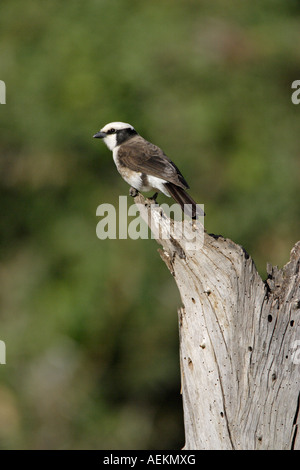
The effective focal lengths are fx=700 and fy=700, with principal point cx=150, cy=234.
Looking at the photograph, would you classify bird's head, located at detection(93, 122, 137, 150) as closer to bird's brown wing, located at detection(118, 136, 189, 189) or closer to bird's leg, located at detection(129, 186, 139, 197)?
bird's brown wing, located at detection(118, 136, 189, 189)

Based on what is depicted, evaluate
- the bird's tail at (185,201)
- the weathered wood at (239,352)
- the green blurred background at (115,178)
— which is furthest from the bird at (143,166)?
the green blurred background at (115,178)

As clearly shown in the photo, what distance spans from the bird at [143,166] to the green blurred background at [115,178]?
237 cm

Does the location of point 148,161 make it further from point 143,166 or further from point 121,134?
point 121,134

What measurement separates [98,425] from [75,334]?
1175mm

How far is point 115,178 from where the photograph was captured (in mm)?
9789

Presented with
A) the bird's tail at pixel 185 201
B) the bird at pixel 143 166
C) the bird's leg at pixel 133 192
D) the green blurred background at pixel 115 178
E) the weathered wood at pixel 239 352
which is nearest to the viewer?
the weathered wood at pixel 239 352

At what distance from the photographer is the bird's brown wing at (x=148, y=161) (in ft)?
16.8

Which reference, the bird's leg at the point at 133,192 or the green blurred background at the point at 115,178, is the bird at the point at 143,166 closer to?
the bird's leg at the point at 133,192

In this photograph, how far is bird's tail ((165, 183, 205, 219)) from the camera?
449 centimetres

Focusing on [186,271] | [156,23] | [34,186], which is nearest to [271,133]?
[156,23]

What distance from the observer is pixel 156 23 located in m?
10.8

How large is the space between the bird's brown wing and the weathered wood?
1.14m
